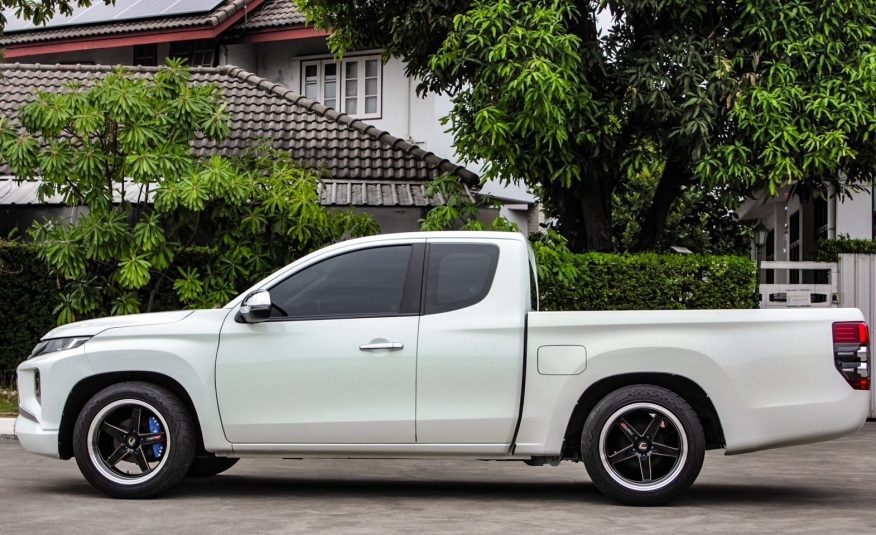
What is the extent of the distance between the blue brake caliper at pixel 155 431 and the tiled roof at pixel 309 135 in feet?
39.7

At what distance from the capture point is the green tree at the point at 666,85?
50.6 feet

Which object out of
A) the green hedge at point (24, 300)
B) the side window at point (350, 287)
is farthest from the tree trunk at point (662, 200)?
the side window at point (350, 287)

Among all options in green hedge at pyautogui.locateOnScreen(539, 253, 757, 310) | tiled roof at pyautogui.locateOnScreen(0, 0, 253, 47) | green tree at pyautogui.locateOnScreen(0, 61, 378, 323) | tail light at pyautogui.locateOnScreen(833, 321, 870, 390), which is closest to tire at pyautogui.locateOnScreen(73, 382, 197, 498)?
tail light at pyautogui.locateOnScreen(833, 321, 870, 390)

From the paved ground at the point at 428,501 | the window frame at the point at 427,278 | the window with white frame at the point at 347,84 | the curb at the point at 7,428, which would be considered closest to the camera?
the paved ground at the point at 428,501

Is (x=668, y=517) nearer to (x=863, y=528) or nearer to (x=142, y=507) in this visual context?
(x=863, y=528)

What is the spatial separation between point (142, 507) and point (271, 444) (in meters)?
0.95

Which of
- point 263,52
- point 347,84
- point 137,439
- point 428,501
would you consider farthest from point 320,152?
point 428,501

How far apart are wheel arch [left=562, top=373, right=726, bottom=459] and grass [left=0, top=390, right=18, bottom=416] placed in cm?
899

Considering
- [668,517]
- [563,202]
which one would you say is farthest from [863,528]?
[563,202]

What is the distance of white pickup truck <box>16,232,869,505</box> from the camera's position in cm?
891

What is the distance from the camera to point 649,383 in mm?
9070

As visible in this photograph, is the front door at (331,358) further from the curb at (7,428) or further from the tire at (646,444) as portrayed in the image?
the curb at (7,428)

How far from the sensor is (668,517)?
8.47 meters

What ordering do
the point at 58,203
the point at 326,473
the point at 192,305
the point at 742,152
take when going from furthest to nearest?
the point at 58,203 → the point at 192,305 → the point at 742,152 → the point at 326,473
